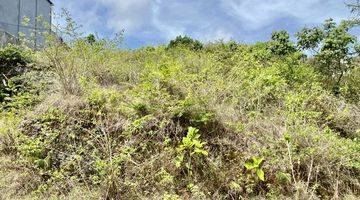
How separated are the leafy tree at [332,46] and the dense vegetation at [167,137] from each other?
2.15 metres

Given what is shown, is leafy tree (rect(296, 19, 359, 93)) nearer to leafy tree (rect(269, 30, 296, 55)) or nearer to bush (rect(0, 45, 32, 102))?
leafy tree (rect(269, 30, 296, 55))

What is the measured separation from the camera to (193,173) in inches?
247

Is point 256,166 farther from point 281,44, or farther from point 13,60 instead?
point 281,44

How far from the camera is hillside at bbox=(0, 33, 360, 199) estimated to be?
6.04 metres

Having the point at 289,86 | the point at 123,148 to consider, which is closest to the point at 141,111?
the point at 123,148

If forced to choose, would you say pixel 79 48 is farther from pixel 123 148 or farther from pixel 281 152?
pixel 281 152

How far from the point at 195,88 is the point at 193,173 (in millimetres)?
1674

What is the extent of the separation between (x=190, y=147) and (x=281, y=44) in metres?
6.60

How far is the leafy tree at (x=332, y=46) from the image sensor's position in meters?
10.3

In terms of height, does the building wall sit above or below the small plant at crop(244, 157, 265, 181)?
above

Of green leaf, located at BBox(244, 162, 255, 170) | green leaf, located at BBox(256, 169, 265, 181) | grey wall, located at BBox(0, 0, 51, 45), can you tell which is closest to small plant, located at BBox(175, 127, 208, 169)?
green leaf, located at BBox(244, 162, 255, 170)

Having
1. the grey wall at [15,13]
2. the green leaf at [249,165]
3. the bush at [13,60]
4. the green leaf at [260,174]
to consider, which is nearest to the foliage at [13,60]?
the bush at [13,60]

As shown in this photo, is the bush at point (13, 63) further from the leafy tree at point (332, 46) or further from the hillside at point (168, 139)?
the leafy tree at point (332, 46)

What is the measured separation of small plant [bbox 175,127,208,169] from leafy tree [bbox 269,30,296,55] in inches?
234
